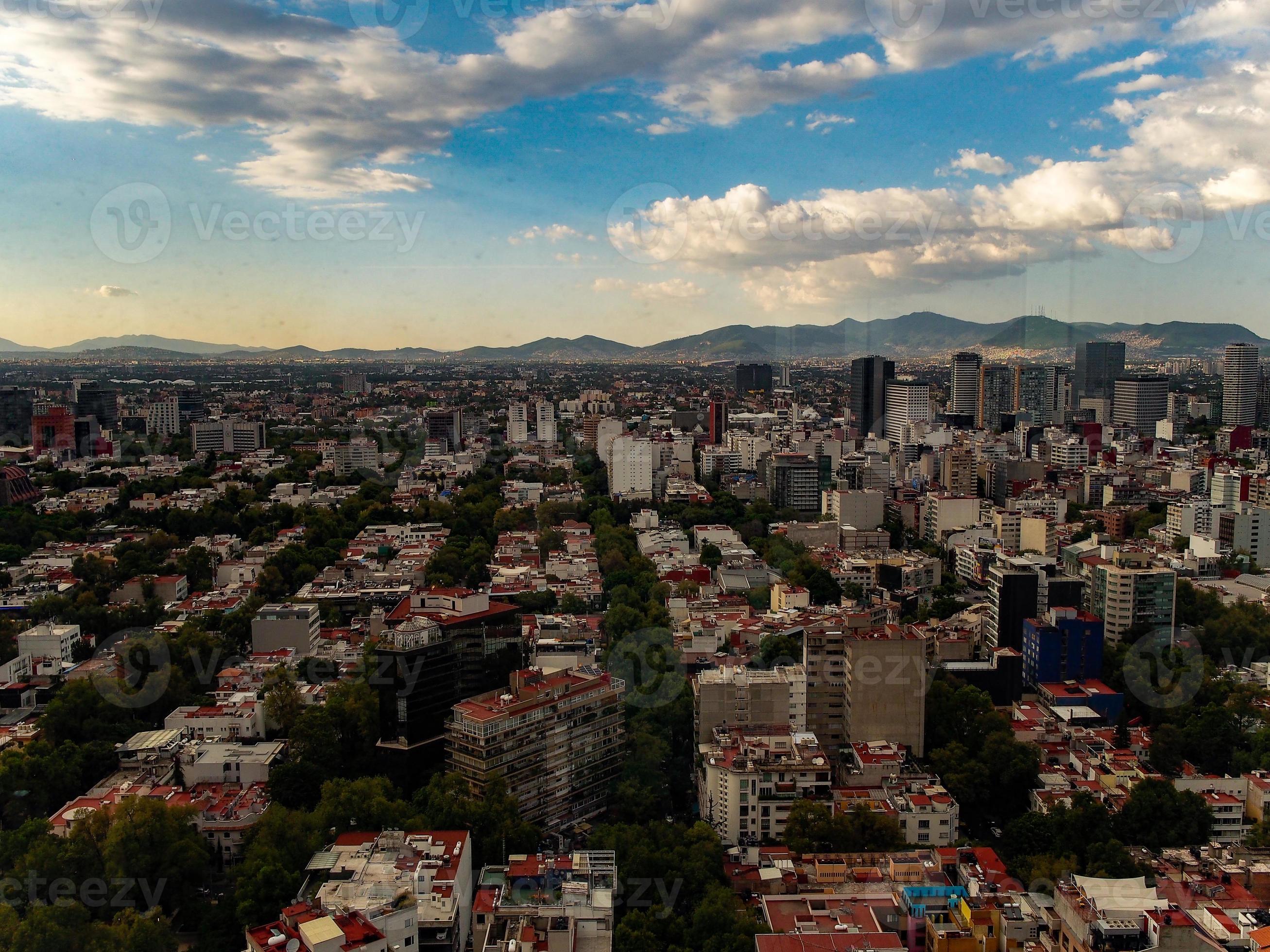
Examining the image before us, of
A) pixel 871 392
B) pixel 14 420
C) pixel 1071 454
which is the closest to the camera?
pixel 1071 454

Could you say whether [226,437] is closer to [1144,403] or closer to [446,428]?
[446,428]

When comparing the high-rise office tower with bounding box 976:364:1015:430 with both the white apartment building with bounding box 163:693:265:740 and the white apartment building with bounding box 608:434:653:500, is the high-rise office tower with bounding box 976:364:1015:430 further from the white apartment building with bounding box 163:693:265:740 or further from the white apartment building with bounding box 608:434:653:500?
the white apartment building with bounding box 163:693:265:740

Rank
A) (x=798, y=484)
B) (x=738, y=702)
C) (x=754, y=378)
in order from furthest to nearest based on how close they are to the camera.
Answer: (x=754, y=378) → (x=798, y=484) → (x=738, y=702)

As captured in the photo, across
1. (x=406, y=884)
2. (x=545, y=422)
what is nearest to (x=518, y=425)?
(x=545, y=422)

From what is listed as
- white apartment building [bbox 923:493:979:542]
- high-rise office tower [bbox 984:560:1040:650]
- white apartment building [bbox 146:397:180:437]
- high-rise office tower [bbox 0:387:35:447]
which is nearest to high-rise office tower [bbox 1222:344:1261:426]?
white apartment building [bbox 923:493:979:542]

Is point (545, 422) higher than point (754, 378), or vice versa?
point (754, 378)

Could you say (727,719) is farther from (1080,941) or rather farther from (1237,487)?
(1237,487)
